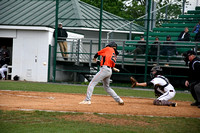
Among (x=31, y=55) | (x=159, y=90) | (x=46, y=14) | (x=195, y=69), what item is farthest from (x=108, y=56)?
(x=46, y=14)

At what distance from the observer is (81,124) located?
7859 millimetres

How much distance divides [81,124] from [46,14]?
72.1 feet

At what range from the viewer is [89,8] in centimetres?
3216

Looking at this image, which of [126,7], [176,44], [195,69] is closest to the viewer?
[195,69]

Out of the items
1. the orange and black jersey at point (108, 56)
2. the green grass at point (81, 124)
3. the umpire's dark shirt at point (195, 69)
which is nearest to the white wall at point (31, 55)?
the umpire's dark shirt at point (195, 69)

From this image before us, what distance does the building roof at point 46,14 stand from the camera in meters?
27.7

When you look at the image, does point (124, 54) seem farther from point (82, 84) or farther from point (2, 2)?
point (2, 2)

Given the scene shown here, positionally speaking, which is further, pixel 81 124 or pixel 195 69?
pixel 195 69

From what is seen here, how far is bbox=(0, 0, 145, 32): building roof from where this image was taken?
27.7 m

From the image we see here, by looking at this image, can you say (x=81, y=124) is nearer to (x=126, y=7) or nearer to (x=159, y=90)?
(x=159, y=90)

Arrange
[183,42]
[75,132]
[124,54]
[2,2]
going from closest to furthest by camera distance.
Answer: [75,132] < [183,42] < [124,54] < [2,2]

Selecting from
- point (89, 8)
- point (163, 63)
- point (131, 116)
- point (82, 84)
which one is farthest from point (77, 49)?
point (131, 116)

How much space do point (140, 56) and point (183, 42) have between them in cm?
258

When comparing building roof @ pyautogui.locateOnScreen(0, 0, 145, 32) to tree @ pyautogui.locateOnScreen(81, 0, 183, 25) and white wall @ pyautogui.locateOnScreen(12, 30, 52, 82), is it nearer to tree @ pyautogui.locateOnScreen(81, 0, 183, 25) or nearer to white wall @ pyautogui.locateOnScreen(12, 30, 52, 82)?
white wall @ pyautogui.locateOnScreen(12, 30, 52, 82)
